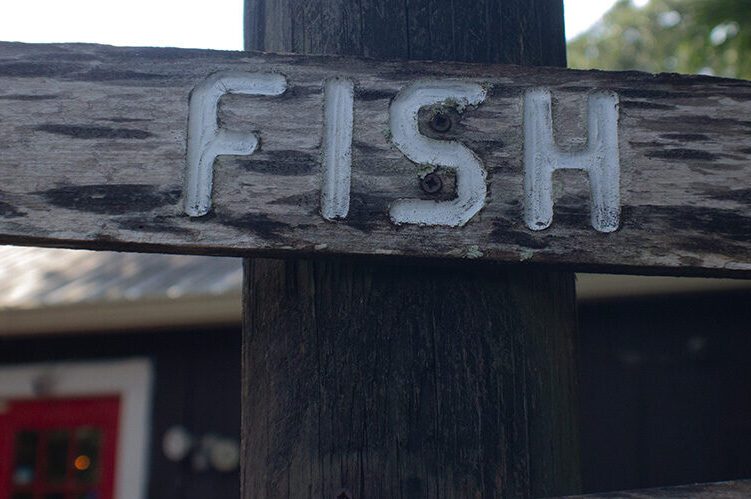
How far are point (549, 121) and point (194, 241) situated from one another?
54 centimetres

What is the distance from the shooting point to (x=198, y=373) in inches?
240

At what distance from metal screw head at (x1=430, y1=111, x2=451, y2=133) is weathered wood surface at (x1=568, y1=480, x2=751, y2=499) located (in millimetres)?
541

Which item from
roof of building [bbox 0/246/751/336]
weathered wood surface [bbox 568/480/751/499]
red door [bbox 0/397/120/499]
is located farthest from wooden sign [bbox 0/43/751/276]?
red door [bbox 0/397/120/499]

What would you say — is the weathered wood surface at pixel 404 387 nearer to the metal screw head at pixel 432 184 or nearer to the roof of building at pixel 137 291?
the metal screw head at pixel 432 184

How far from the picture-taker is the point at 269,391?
1.43 meters

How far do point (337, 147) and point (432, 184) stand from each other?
0.15 metres

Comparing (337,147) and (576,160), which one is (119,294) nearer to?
(337,147)

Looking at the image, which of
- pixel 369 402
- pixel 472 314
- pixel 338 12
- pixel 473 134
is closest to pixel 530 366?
pixel 472 314

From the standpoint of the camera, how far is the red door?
20.5ft

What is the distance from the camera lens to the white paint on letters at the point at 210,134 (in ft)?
4.44

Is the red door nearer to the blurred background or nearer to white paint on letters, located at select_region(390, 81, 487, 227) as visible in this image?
the blurred background

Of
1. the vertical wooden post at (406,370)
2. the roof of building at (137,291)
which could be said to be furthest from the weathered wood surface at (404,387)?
the roof of building at (137,291)

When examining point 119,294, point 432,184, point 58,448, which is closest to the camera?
point 432,184

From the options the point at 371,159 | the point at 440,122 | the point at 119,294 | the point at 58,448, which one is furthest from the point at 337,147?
the point at 58,448
